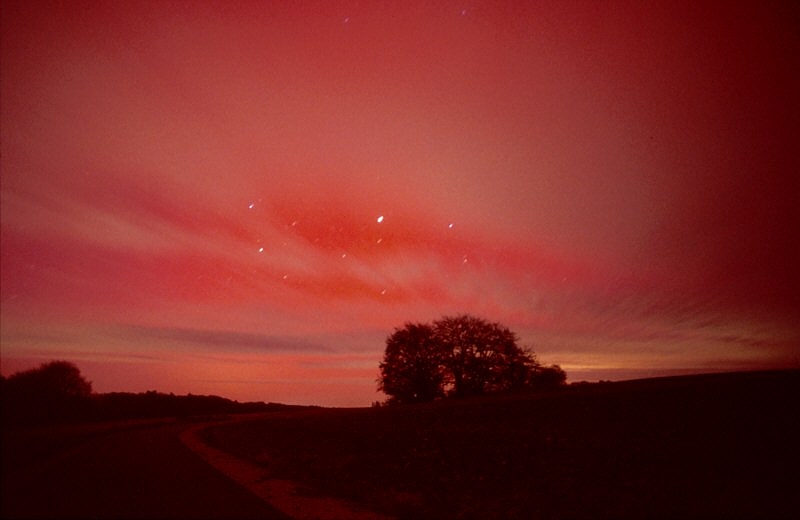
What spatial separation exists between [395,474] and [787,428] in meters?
13.4

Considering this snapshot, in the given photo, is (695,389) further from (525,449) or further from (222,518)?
(222,518)

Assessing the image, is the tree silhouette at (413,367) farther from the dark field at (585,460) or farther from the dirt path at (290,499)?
the dirt path at (290,499)

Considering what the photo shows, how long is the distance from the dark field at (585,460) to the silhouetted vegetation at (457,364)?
1464 inches

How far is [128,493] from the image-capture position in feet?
42.7

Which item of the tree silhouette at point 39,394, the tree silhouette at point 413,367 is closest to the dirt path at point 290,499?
the tree silhouette at point 39,394

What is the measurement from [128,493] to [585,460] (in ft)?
43.6

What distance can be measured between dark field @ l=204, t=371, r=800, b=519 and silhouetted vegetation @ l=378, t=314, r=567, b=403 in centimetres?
3718

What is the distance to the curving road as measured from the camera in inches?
419

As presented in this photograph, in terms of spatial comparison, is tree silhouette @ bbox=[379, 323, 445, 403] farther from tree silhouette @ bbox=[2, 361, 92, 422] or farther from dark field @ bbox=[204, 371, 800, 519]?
tree silhouette @ bbox=[2, 361, 92, 422]

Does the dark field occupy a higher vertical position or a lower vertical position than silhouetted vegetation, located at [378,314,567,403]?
lower

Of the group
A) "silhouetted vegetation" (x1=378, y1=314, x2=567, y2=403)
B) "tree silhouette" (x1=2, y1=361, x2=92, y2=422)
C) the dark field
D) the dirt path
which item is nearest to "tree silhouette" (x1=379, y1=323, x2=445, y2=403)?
"silhouetted vegetation" (x1=378, y1=314, x2=567, y2=403)

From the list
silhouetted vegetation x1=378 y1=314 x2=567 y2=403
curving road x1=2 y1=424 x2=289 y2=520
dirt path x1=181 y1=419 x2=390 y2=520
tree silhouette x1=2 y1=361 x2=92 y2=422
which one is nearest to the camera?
tree silhouette x1=2 y1=361 x2=92 y2=422

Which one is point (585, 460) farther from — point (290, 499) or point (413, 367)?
point (413, 367)

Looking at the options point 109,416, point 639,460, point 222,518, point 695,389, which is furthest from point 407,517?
point 109,416
